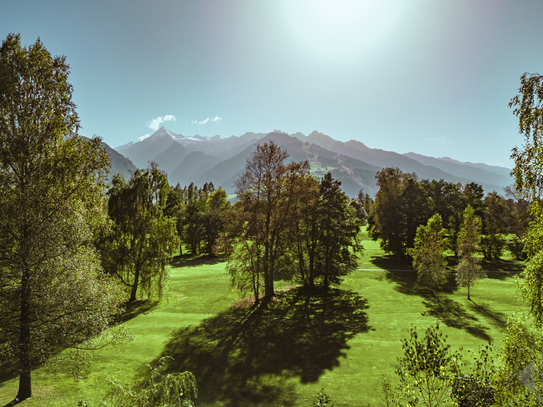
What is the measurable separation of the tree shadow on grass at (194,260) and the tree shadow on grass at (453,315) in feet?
141

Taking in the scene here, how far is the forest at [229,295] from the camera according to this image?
8.44 meters

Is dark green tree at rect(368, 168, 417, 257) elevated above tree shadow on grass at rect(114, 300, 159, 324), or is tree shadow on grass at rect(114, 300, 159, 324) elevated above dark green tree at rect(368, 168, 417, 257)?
dark green tree at rect(368, 168, 417, 257)

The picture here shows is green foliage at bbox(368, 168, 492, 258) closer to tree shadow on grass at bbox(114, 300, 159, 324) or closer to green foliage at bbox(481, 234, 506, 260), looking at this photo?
green foliage at bbox(481, 234, 506, 260)

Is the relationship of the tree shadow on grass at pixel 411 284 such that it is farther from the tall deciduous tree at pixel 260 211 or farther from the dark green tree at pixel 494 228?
the tall deciduous tree at pixel 260 211

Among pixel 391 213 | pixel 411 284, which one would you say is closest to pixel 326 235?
pixel 411 284

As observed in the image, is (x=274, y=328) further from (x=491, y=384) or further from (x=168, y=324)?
(x=491, y=384)

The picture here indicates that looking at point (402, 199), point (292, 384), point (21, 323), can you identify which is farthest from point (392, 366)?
point (402, 199)

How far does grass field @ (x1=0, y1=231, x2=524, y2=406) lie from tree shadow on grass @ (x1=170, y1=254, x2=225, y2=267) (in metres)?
20.1

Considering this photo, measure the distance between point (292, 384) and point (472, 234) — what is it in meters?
A: 32.2

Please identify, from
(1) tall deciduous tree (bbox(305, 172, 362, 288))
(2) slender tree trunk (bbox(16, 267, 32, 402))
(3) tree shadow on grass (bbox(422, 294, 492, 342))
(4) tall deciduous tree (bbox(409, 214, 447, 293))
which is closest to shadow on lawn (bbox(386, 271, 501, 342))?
(3) tree shadow on grass (bbox(422, 294, 492, 342))

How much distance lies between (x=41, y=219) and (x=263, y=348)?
16.1 m

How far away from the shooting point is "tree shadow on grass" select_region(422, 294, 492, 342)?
22906 millimetres

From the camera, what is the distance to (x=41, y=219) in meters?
10.7

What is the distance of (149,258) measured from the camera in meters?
29.7
